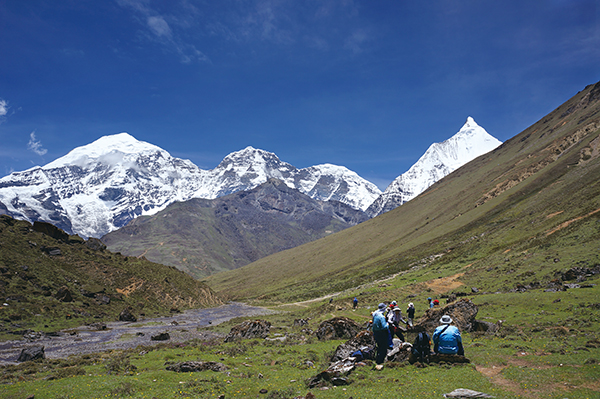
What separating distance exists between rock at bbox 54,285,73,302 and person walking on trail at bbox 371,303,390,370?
2122 inches

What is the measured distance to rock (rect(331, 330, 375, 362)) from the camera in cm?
2020

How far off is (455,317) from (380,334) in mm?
10814

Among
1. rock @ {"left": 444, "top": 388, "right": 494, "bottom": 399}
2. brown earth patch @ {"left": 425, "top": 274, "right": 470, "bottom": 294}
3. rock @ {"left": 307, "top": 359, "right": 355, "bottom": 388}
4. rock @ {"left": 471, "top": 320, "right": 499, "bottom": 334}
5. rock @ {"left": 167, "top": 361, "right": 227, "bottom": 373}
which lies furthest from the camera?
brown earth patch @ {"left": 425, "top": 274, "right": 470, "bottom": 294}

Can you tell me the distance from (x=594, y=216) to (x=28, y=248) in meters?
99.4

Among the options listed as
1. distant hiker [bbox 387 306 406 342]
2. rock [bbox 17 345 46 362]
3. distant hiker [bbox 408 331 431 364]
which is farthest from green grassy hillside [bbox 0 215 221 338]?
distant hiker [bbox 408 331 431 364]

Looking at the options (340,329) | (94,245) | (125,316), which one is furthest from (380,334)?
(94,245)

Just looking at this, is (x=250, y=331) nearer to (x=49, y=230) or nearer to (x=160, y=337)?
(x=160, y=337)

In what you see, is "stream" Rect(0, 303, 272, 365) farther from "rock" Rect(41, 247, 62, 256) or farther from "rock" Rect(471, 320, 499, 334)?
"rock" Rect(471, 320, 499, 334)

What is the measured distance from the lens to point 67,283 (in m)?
55.7

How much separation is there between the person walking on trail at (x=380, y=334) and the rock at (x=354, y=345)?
193 centimetres

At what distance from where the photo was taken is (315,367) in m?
20.5

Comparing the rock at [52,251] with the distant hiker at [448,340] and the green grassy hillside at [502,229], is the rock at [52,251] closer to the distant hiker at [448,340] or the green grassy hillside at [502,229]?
the green grassy hillside at [502,229]

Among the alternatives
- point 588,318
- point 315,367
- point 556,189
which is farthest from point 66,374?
point 556,189

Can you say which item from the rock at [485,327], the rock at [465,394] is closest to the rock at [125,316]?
the rock at [485,327]
